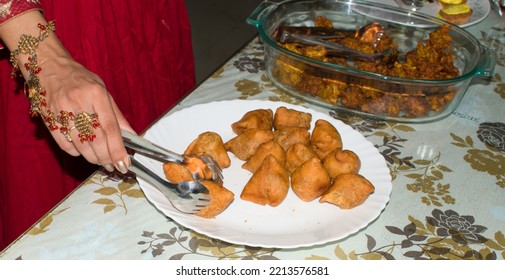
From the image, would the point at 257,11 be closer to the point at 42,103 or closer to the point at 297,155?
the point at 297,155

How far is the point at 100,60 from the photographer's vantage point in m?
1.24

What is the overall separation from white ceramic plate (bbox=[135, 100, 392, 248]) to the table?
3cm

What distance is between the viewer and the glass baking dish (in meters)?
1.08

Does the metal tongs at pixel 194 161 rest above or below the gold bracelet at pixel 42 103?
below

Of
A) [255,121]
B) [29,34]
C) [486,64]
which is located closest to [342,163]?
[255,121]

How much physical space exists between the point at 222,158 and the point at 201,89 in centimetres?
27

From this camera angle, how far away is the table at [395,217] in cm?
86

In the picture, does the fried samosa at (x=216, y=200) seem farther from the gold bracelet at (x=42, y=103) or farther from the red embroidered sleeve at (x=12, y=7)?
the red embroidered sleeve at (x=12, y=7)

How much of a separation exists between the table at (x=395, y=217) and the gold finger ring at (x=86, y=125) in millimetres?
135

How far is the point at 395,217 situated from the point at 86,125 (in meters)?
0.46

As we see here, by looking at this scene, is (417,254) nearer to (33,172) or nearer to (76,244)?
(76,244)

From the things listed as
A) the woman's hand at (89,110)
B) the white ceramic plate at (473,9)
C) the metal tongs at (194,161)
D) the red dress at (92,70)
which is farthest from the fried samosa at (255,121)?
the white ceramic plate at (473,9)
